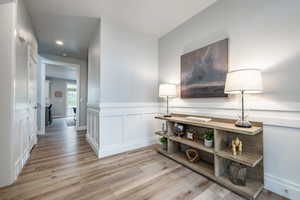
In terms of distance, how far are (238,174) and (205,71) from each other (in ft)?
4.45

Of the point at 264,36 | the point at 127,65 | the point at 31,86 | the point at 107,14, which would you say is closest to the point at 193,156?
the point at 264,36

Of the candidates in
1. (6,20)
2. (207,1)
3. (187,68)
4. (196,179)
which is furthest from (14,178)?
(207,1)

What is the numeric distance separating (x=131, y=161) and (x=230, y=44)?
87.3 inches

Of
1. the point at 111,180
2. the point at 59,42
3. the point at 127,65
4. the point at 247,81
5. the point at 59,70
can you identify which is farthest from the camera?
the point at 59,70

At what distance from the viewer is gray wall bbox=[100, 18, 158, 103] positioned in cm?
224

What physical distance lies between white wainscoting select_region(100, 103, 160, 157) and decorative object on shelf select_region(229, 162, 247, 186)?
64.8 inches

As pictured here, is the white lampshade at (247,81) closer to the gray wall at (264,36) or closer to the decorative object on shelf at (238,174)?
the gray wall at (264,36)

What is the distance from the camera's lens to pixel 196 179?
1540 mm

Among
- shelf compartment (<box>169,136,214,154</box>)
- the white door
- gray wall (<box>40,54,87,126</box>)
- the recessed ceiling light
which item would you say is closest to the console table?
shelf compartment (<box>169,136,214,154</box>)

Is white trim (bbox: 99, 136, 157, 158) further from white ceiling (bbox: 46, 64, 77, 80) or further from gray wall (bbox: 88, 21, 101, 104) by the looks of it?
white ceiling (bbox: 46, 64, 77, 80)

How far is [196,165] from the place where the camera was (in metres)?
1.76

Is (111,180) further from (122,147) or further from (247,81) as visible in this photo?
(247,81)

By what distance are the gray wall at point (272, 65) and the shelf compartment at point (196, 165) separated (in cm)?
56

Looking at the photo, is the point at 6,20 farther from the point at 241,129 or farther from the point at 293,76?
the point at 293,76
